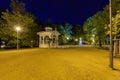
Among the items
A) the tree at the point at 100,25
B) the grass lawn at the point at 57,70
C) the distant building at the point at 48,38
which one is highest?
the tree at the point at 100,25

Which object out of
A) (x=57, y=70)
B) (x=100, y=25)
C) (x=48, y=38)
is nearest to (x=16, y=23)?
(x=48, y=38)

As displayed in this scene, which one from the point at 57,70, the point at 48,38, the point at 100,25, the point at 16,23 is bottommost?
the point at 57,70

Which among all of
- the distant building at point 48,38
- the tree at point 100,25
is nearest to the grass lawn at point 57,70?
the tree at point 100,25

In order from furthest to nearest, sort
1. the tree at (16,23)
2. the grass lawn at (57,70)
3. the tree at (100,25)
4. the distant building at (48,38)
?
the distant building at (48,38) < the tree at (16,23) < the tree at (100,25) < the grass lawn at (57,70)

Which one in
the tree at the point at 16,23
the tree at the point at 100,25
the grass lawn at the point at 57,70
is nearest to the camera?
the grass lawn at the point at 57,70

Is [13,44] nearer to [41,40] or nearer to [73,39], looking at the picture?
[41,40]

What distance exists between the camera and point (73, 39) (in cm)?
8175

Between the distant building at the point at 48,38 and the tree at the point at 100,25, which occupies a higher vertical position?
the tree at the point at 100,25

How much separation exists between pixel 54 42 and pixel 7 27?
1333 cm

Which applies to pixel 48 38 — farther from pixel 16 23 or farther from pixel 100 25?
pixel 100 25

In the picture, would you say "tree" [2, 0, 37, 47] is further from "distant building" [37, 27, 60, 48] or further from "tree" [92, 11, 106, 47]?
"tree" [92, 11, 106, 47]

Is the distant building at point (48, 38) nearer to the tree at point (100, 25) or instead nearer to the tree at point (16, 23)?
the tree at point (16, 23)

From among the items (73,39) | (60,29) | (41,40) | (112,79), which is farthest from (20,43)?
(112,79)

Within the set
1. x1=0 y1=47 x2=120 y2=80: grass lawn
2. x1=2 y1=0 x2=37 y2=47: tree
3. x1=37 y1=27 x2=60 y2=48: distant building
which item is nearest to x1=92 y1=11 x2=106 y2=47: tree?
x1=37 y1=27 x2=60 y2=48: distant building
